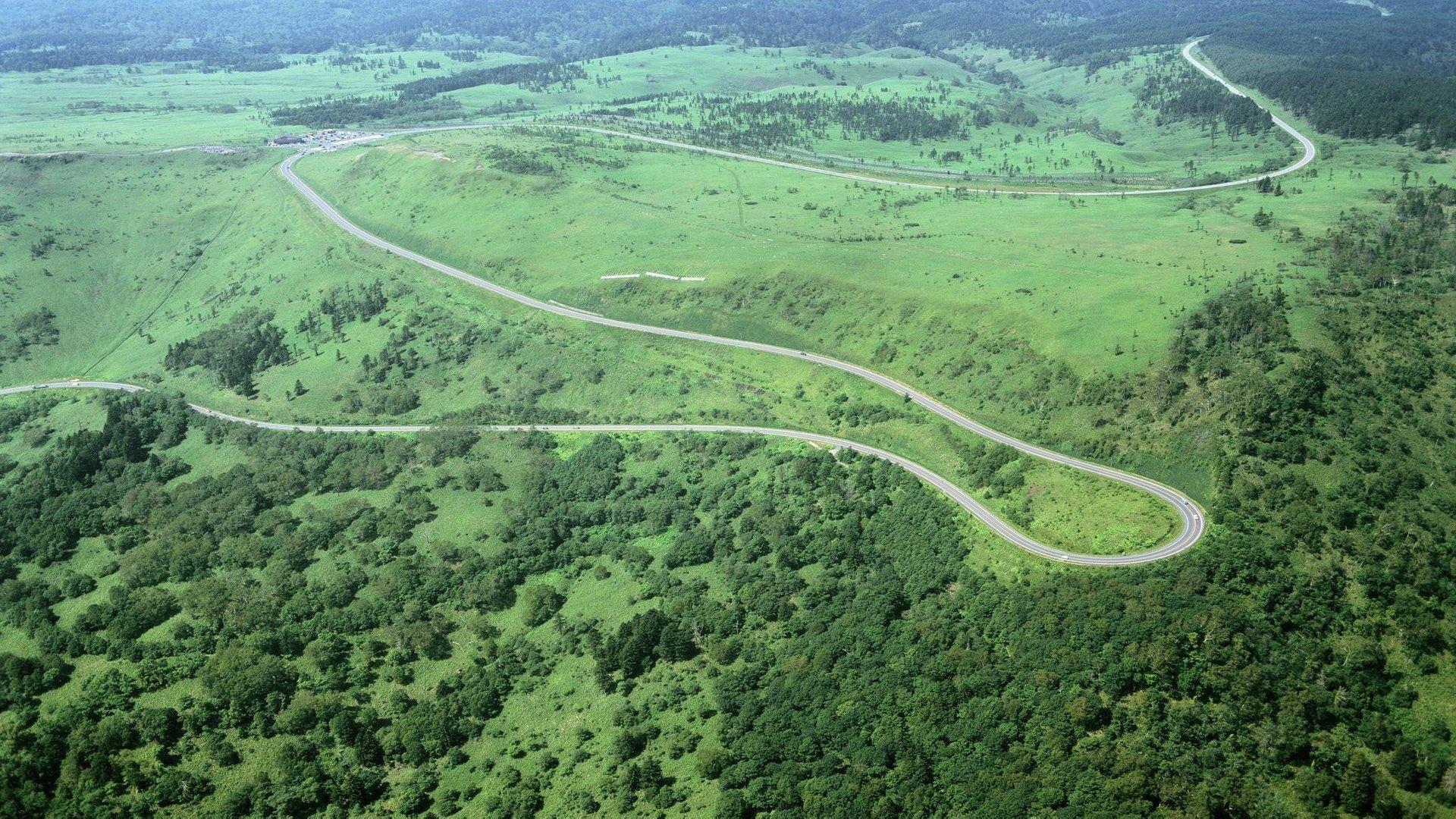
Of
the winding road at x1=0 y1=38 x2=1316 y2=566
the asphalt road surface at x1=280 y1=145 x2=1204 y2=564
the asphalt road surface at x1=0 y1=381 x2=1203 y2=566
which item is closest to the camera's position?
the asphalt road surface at x1=280 y1=145 x2=1204 y2=564

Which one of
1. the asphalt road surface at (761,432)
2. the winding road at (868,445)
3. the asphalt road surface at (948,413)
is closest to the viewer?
the asphalt road surface at (948,413)

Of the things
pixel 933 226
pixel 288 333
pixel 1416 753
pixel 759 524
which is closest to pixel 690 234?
pixel 933 226

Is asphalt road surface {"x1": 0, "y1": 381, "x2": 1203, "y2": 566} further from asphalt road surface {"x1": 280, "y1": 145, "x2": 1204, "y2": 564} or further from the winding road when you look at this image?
asphalt road surface {"x1": 280, "y1": 145, "x2": 1204, "y2": 564}

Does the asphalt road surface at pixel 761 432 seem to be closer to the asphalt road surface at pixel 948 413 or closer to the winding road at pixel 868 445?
the winding road at pixel 868 445

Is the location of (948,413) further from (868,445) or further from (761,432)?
(761,432)

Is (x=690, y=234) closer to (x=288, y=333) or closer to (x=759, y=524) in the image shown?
(x=288, y=333)

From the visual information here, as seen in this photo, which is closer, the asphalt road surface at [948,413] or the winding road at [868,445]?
the asphalt road surface at [948,413]

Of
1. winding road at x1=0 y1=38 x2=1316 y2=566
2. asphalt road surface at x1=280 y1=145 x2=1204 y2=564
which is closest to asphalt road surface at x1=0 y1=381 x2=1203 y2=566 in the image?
winding road at x1=0 y1=38 x2=1316 y2=566

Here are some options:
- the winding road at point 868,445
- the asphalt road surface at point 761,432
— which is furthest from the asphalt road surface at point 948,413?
the asphalt road surface at point 761,432
